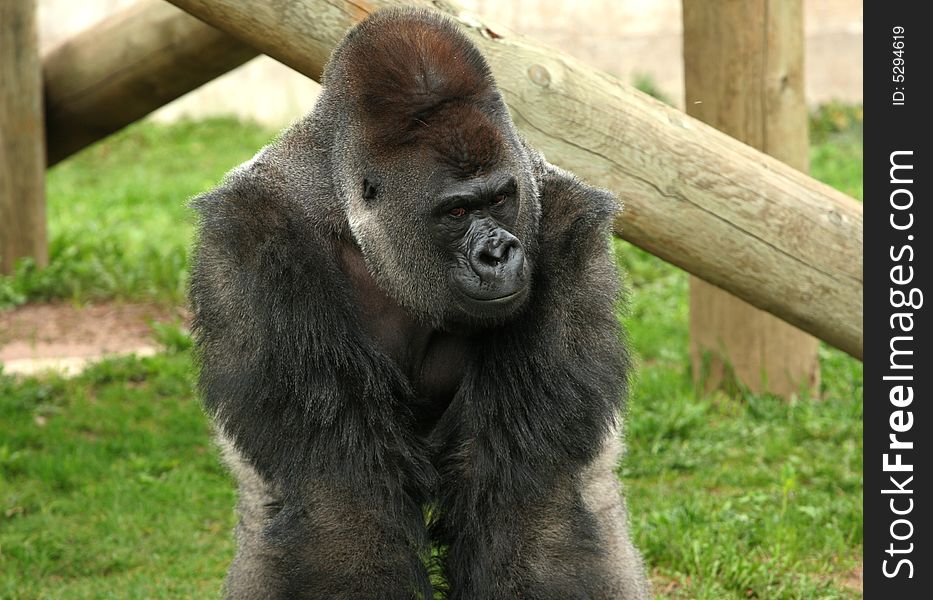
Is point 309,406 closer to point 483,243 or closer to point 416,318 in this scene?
point 416,318

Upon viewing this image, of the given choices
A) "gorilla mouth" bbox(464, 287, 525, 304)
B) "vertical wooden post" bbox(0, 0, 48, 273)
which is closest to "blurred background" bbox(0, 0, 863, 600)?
"vertical wooden post" bbox(0, 0, 48, 273)

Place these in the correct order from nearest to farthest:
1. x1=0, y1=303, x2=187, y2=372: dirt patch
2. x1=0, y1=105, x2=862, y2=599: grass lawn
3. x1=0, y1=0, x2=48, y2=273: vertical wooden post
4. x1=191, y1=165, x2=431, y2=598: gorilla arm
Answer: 1. x1=191, y1=165, x2=431, y2=598: gorilla arm
2. x1=0, y1=105, x2=862, y2=599: grass lawn
3. x1=0, y1=303, x2=187, y2=372: dirt patch
4. x1=0, y1=0, x2=48, y2=273: vertical wooden post

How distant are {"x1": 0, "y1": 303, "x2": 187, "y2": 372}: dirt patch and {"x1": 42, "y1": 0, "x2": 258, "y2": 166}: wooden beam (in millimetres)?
942

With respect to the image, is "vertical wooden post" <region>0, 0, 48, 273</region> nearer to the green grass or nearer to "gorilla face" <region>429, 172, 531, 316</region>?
the green grass

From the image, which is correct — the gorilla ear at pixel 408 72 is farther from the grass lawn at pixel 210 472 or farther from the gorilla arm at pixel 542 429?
the grass lawn at pixel 210 472

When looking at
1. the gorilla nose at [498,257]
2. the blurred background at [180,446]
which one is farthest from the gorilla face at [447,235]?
the blurred background at [180,446]

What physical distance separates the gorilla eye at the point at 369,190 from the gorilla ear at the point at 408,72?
0.42 ft

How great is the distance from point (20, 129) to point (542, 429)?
4958mm

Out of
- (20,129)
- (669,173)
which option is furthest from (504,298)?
(20,129)

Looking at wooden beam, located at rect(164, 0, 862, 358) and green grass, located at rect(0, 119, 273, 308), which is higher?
wooden beam, located at rect(164, 0, 862, 358)

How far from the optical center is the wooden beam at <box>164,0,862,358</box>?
4.03 m

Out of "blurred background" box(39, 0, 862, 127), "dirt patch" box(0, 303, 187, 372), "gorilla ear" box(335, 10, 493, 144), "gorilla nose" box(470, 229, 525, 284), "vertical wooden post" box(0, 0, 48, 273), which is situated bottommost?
"blurred background" box(39, 0, 862, 127)
